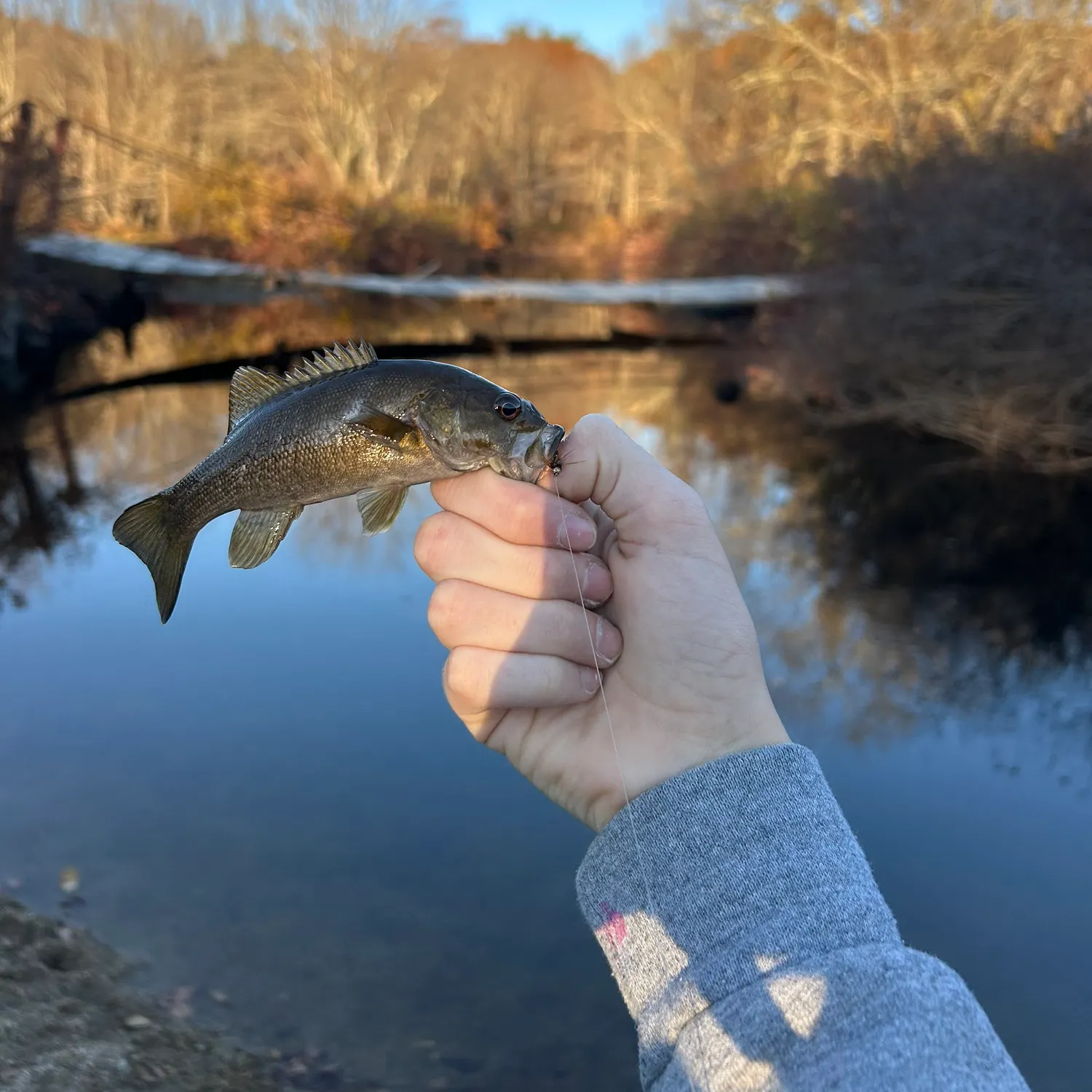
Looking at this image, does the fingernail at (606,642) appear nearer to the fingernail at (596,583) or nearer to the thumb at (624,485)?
the fingernail at (596,583)

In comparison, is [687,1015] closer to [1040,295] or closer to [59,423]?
[1040,295]

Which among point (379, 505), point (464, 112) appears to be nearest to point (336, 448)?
point (379, 505)

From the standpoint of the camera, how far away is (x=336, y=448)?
8.28 ft

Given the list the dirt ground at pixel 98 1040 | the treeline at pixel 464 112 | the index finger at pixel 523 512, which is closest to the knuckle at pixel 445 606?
the index finger at pixel 523 512

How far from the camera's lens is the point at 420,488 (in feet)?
49.4

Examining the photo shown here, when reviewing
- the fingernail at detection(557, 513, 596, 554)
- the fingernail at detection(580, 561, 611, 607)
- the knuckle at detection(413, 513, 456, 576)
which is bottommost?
the fingernail at detection(580, 561, 611, 607)

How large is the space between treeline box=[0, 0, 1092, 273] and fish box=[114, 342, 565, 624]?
33.2 meters

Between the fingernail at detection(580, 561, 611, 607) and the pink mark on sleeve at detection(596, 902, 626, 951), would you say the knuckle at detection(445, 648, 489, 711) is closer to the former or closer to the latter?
the fingernail at detection(580, 561, 611, 607)

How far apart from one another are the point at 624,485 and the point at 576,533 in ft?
0.71

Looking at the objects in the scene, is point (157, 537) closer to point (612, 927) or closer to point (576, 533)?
point (576, 533)

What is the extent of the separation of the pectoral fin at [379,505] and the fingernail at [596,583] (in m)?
0.59

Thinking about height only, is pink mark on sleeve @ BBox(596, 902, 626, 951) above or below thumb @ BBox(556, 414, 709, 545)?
below

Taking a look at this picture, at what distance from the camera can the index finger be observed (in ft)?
8.39

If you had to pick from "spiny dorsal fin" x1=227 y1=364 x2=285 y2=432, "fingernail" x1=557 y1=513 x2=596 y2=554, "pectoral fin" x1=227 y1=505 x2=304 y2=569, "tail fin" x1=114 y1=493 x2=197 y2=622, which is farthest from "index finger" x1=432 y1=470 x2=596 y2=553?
"tail fin" x1=114 y1=493 x2=197 y2=622
